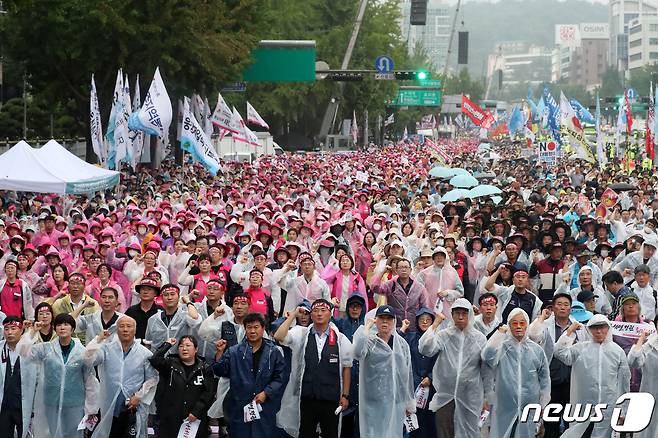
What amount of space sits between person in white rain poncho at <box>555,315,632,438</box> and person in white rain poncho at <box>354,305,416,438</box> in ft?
4.24

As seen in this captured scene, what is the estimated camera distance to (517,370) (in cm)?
1012

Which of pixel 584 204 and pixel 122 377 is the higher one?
pixel 584 204

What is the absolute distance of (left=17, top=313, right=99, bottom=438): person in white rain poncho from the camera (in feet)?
33.4

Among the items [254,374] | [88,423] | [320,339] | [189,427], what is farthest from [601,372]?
[88,423]

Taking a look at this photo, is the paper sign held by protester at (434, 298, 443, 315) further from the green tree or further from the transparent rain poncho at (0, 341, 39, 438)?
the green tree

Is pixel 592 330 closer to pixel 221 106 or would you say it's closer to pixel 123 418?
pixel 123 418

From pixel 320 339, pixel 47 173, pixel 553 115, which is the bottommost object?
pixel 320 339

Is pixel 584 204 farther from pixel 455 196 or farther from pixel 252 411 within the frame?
pixel 252 411

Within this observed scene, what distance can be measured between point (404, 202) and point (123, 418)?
17.5 meters

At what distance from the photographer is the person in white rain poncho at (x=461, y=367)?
409 inches

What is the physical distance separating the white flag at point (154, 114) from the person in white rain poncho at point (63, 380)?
1462 cm

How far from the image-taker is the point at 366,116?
276ft

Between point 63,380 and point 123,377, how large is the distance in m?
0.49

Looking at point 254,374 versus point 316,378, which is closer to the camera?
point 254,374
